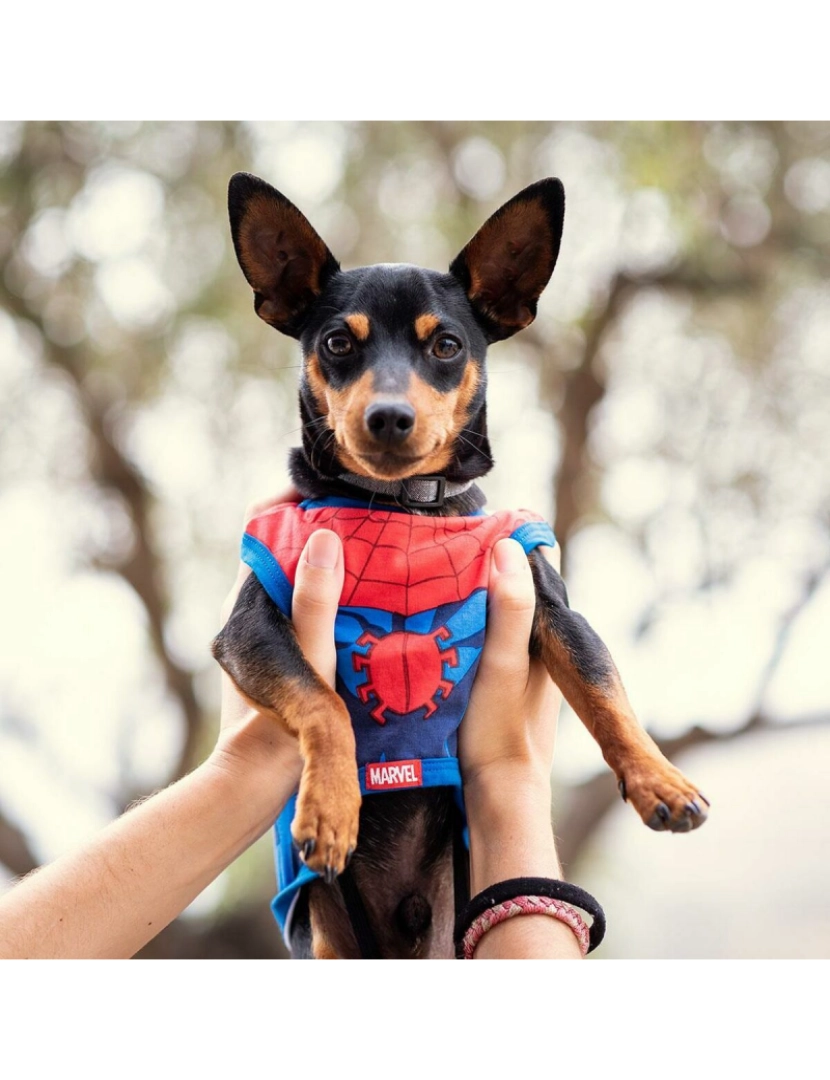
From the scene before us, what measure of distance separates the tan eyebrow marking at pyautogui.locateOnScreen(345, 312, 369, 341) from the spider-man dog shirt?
298 mm

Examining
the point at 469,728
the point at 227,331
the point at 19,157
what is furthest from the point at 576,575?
the point at 19,157

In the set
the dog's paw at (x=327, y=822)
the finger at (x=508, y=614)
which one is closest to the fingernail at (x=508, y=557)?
the finger at (x=508, y=614)

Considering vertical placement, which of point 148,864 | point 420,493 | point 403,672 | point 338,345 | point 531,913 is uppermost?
point 338,345

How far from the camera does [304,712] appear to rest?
1442 mm

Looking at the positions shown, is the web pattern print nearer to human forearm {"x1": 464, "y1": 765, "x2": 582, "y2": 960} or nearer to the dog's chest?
the dog's chest

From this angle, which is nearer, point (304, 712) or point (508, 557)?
point (304, 712)

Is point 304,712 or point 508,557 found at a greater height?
point 508,557

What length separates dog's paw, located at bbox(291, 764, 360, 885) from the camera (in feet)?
4.20

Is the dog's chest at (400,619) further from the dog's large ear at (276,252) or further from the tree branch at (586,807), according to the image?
the tree branch at (586,807)

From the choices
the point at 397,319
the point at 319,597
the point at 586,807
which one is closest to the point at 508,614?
the point at 319,597

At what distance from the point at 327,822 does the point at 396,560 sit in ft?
1.61

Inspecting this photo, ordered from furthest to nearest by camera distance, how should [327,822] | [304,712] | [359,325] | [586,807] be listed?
[586,807] < [359,325] < [304,712] < [327,822]

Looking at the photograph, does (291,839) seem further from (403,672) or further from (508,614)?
(508,614)

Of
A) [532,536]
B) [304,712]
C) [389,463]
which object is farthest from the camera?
[532,536]
